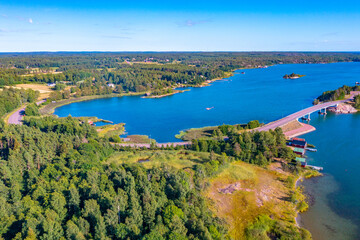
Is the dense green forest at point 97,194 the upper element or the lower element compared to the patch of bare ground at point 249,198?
upper

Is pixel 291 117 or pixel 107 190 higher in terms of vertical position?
pixel 291 117

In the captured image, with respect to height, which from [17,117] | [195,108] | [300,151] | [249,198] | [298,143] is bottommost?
[249,198]

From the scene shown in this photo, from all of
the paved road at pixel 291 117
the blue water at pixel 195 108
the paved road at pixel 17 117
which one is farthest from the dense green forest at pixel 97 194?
the paved road at pixel 17 117

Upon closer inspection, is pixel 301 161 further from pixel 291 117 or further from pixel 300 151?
pixel 291 117

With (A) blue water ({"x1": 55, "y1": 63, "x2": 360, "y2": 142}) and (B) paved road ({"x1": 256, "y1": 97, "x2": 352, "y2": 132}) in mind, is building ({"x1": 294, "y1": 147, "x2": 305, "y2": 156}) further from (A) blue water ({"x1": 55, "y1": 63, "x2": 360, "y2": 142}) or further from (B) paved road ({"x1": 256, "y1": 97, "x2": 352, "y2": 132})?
(A) blue water ({"x1": 55, "y1": 63, "x2": 360, "y2": 142})

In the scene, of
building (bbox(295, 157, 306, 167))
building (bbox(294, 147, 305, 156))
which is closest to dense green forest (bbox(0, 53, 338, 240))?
building (bbox(295, 157, 306, 167))

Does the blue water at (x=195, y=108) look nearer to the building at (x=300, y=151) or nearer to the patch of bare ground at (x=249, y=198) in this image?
the building at (x=300, y=151)

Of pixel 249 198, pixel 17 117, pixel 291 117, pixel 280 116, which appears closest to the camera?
pixel 249 198

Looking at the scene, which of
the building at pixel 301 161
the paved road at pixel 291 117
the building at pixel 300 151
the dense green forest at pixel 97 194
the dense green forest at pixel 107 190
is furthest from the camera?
the paved road at pixel 291 117

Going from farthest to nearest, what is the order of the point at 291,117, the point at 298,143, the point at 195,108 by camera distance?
the point at 195,108, the point at 291,117, the point at 298,143

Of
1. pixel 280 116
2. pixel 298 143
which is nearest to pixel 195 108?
pixel 280 116
